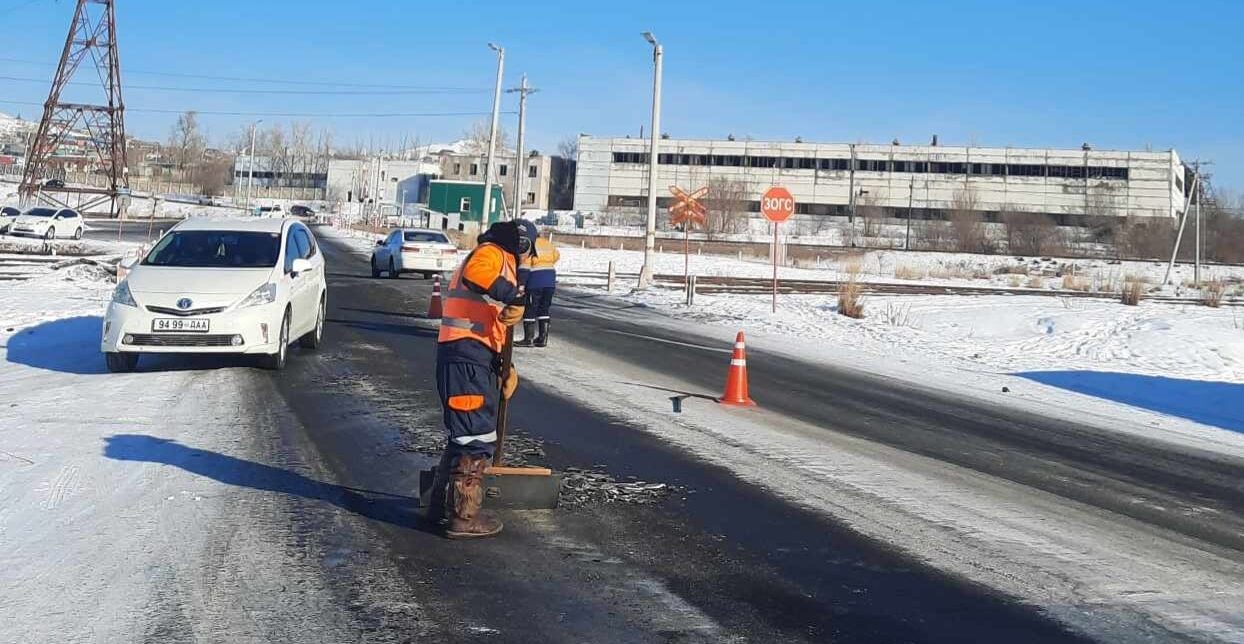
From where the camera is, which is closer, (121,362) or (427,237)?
(121,362)

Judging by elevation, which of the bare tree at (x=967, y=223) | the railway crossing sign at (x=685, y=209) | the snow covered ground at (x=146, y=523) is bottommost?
the snow covered ground at (x=146, y=523)

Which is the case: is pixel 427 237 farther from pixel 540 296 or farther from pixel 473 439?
pixel 473 439

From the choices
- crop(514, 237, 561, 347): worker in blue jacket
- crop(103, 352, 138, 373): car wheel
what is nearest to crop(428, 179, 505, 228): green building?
crop(514, 237, 561, 347): worker in blue jacket

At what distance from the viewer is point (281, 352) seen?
12336mm

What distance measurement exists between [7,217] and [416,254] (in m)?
27.8

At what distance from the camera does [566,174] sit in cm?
13575

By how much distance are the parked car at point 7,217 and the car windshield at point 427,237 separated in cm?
2445

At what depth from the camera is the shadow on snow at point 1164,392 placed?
47.1ft

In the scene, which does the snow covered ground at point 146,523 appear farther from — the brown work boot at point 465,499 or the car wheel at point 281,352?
the car wheel at point 281,352

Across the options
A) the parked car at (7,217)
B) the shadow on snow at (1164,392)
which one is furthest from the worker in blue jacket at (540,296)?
the parked car at (7,217)


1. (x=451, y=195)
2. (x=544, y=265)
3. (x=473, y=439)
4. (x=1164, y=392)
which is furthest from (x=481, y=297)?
(x=451, y=195)

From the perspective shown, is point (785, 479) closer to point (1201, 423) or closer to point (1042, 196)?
point (1201, 423)

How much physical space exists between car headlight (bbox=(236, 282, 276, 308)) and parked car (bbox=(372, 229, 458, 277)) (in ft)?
63.9

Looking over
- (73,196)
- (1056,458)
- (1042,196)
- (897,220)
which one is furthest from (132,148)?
(1056,458)
